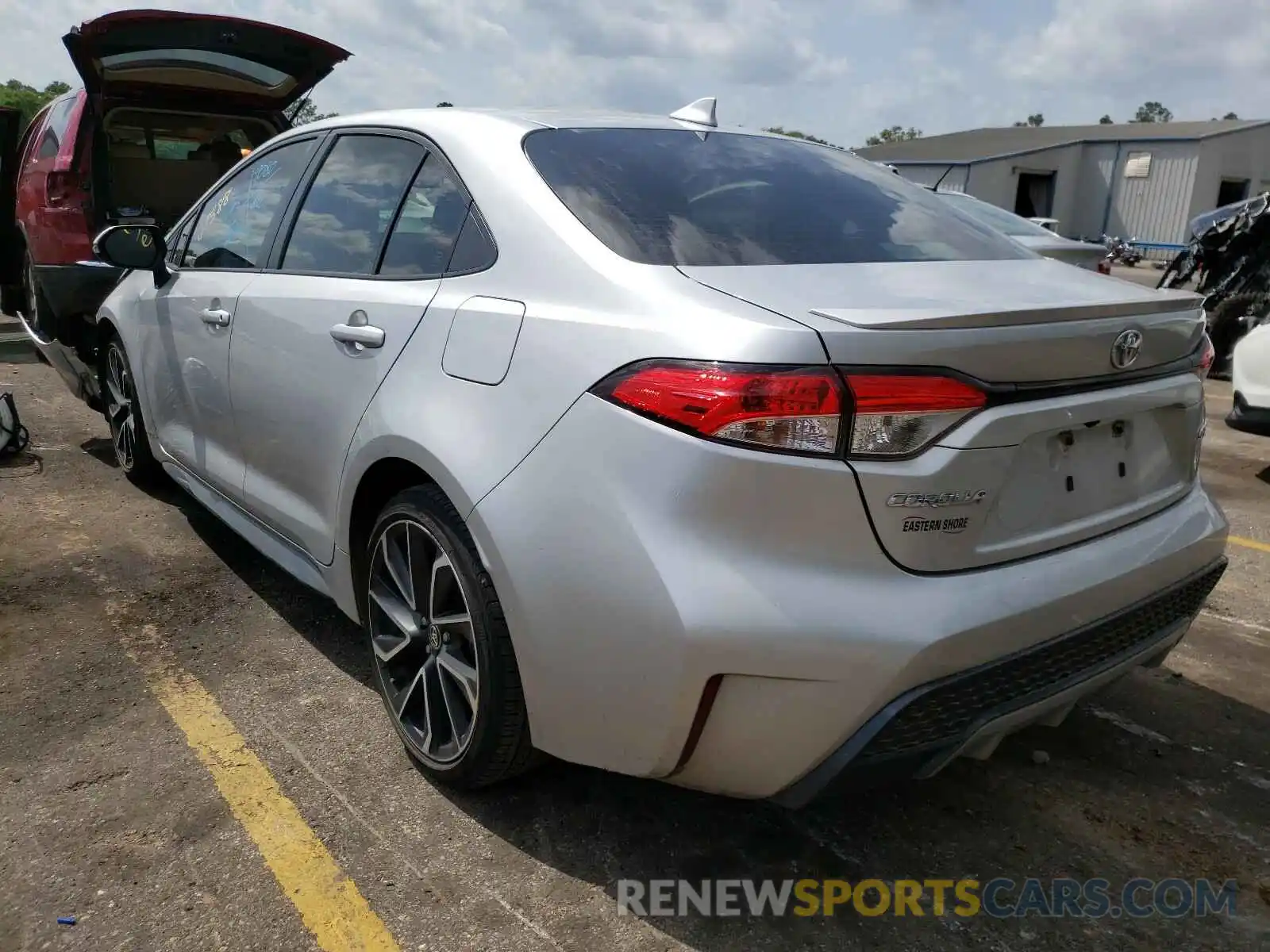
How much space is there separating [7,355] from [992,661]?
9.19 m

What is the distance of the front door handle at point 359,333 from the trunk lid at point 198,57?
11.1 feet

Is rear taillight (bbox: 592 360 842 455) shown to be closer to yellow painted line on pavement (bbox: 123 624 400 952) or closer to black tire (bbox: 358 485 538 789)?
black tire (bbox: 358 485 538 789)

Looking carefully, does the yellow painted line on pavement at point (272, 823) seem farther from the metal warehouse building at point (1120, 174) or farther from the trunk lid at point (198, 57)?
the metal warehouse building at point (1120, 174)

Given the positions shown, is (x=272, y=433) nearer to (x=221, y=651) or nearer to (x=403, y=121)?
(x=221, y=651)

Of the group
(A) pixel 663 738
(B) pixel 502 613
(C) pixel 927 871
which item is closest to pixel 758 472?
(A) pixel 663 738

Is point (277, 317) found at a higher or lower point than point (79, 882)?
higher

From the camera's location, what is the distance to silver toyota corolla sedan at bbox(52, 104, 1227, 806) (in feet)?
5.68

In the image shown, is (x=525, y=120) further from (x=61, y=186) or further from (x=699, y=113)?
(x=61, y=186)

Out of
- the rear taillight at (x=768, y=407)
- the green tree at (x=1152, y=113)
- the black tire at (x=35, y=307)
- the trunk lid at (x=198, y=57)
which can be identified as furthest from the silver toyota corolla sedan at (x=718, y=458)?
the green tree at (x=1152, y=113)

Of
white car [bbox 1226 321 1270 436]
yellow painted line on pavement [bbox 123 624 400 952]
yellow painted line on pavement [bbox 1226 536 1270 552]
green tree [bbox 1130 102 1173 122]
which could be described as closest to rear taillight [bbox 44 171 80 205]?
yellow painted line on pavement [bbox 123 624 400 952]

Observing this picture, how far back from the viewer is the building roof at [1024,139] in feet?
121

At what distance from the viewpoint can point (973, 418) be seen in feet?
5.84

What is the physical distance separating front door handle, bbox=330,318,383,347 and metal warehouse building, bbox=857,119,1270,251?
37.1 m

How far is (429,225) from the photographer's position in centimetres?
253
